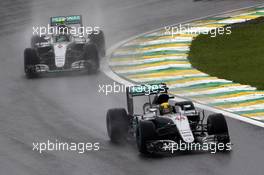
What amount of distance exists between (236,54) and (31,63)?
6.91 meters

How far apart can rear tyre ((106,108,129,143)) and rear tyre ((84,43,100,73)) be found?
9.75m

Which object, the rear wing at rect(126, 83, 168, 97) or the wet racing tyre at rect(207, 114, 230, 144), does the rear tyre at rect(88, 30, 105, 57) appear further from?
the wet racing tyre at rect(207, 114, 230, 144)

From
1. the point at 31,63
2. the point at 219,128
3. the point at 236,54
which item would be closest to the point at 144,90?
the point at 219,128

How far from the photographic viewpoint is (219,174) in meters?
16.7

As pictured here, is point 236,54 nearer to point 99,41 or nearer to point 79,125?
point 99,41

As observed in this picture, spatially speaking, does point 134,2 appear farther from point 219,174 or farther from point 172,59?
point 219,174

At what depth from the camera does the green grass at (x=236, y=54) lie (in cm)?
2709

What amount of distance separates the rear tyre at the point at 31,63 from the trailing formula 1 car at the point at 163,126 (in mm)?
9814

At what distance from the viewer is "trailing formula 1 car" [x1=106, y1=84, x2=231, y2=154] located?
1841cm

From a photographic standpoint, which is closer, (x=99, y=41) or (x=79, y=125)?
(x=79, y=125)

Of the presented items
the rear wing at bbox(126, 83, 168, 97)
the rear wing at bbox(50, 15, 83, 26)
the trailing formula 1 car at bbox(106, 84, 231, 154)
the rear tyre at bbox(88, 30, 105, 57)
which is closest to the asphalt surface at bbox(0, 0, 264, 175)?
the trailing formula 1 car at bbox(106, 84, 231, 154)

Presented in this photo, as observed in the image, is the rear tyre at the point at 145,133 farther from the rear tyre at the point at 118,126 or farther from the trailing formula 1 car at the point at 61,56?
the trailing formula 1 car at the point at 61,56

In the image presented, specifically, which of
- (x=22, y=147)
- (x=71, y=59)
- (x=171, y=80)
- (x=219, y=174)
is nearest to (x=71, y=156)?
(x=22, y=147)

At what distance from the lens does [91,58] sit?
29.8m
